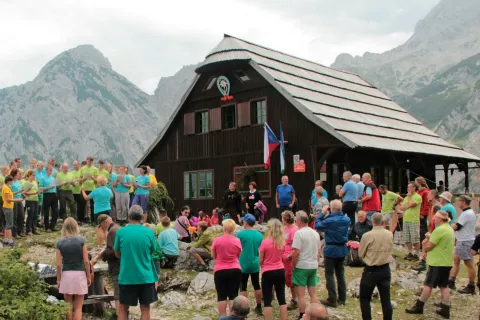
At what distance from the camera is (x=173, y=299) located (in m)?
9.69

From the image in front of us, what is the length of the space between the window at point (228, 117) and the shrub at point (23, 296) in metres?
14.6

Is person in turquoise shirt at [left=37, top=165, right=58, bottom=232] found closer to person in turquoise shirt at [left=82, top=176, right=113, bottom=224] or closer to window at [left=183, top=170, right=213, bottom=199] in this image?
person in turquoise shirt at [left=82, top=176, right=113, bottom=224]

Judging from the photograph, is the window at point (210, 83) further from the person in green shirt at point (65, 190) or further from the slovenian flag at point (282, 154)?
the person in green shirt at point (65, 190)

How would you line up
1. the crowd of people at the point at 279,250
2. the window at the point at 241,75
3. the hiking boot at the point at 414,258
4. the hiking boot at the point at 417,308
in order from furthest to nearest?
the window at the point at 241,75, the hiking boot at the point at 414,258, the hiking boot at the point at 417,308, the crowd of people at the point at 279,250

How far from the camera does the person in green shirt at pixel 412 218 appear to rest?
1228 centimetres

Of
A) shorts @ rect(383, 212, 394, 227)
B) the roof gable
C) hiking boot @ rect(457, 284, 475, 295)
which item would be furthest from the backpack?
the roof gable

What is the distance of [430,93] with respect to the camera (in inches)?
5433

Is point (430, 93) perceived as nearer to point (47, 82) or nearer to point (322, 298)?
point (47, 82)

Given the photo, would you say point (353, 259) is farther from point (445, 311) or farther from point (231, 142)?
point (231, 142)

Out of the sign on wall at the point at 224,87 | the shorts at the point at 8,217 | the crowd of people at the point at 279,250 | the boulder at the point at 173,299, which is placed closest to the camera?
the crowd of people at the point at 279,250

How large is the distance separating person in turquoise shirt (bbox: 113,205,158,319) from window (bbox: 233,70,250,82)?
48.3ft

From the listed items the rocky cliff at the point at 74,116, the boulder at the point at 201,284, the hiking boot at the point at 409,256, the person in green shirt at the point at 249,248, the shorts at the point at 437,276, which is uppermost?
the rocky cliff at the point at 74,116

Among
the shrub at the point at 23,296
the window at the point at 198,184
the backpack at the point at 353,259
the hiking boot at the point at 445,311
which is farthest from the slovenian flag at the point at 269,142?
the shrub at the point at 23,296

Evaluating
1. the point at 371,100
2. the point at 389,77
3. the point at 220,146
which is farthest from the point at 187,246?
the point at 389,77
